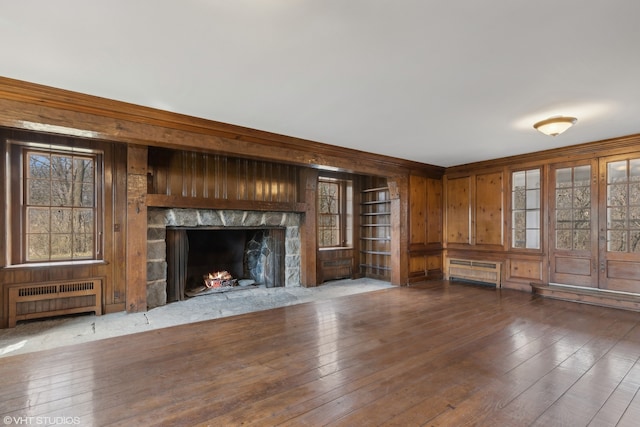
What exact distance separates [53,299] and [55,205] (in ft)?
3.95

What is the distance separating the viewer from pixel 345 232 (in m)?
7.20

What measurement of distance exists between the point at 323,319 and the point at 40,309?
3544mm

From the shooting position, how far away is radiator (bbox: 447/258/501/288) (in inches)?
243

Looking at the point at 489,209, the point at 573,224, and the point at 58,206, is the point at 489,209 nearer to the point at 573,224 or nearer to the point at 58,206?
the point at 573,224

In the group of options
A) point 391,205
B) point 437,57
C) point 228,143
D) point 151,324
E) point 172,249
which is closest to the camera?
point 437,57

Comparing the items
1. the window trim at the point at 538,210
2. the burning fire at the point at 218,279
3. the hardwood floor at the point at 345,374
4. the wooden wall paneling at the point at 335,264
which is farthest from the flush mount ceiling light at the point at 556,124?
the burning fire at the point at 218,279

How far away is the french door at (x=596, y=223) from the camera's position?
4691 mm

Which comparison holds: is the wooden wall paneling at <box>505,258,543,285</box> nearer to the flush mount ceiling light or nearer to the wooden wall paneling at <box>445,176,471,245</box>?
the wooden wall paneling at <box>445,176,471,245</box>

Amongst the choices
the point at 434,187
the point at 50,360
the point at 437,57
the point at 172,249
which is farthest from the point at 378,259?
the point at 50,360

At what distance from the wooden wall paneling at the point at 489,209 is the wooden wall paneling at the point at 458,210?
19 centimetres

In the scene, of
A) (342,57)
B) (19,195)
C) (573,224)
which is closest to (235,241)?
(19,195)

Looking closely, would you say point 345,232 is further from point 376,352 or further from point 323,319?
point 376,352

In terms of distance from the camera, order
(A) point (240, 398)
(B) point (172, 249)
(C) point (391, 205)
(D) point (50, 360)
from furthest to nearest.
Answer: (C) point (391, 205) < (B) point (172, 249) < (D) point (50, 360) < (A) point (240, 398)

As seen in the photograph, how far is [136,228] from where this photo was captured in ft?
14.0
